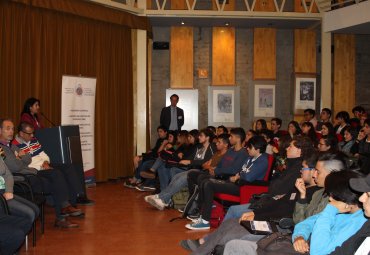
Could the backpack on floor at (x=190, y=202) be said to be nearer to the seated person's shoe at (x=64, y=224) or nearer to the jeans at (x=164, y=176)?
the seated person's shoe at (x=64, y=224)

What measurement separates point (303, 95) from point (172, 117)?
10.5 feet

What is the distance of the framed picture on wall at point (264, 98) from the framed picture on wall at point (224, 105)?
0.42m

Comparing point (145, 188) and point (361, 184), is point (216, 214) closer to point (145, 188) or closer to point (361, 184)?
point (145, 188)

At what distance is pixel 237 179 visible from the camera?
6512mm

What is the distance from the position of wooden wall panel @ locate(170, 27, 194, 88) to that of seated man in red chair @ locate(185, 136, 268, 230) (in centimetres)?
652

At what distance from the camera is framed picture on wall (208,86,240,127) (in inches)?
516

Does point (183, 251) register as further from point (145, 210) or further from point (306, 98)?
point (306, 98)

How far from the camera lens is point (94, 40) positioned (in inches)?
428

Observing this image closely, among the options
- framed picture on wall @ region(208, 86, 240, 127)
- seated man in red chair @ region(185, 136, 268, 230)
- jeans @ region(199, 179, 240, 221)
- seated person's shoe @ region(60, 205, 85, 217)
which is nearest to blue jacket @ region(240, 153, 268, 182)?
seated man in red chair @ region(185, 136, 268, 230)

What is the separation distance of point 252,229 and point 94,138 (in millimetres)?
7107

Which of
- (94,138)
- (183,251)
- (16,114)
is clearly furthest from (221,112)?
(183,251)

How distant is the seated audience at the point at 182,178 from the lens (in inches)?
297

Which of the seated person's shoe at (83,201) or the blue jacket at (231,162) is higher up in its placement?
the blue jacket at (231,162)

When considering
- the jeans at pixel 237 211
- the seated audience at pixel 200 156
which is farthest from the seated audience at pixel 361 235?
the seated audience at pixel 200 156
